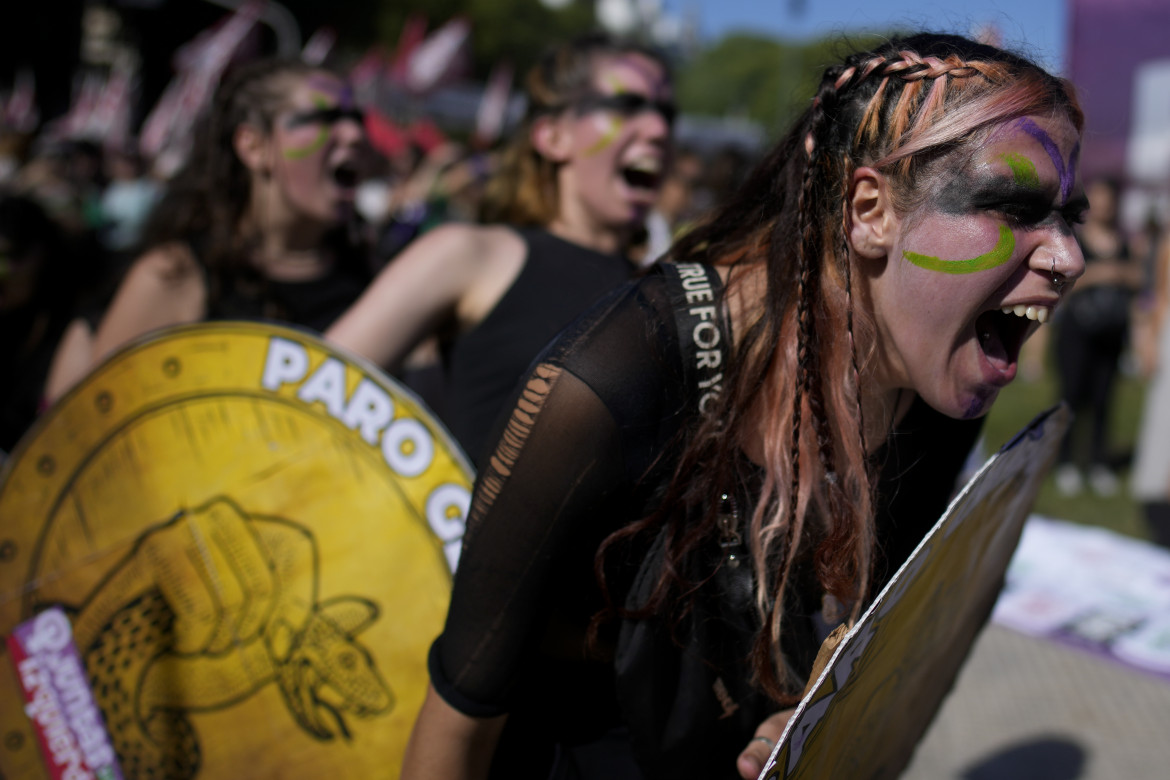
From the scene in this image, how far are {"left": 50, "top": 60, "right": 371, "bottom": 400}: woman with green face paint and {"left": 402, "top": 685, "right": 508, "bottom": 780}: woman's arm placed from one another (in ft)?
5.39

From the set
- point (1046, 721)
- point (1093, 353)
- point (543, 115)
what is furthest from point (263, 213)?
point (1093, 353)

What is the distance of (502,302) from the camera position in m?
2.13

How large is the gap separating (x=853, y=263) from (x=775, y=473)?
30cm

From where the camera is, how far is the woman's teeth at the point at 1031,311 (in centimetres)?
119

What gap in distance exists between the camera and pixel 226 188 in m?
2.91

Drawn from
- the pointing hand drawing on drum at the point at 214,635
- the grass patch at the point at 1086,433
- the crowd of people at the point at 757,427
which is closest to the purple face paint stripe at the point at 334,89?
the pointing hand drawing on drum at the point at 214,635

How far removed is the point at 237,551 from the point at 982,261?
136 cm

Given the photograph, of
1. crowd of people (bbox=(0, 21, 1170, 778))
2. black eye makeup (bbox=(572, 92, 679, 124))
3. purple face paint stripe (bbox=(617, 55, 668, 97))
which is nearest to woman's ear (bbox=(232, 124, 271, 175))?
black eye makeup (bbox=(572, 92, 679, 124))

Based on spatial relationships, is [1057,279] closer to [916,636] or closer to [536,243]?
[916,636]

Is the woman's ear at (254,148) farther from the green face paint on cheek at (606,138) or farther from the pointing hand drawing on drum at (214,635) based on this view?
the pointing hand drawing on drum at (214,635)

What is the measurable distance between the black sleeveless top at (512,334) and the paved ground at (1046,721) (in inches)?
72.9

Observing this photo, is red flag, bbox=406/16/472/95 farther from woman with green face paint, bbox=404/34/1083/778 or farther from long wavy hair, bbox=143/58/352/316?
woman with green face paint, bbox=404/34/1083/778

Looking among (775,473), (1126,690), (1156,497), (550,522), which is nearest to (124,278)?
(550,522)

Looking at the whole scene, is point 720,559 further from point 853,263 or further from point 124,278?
point 124,278
